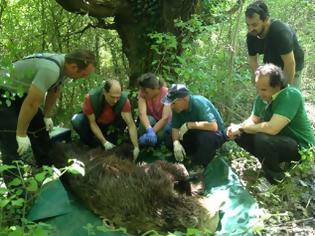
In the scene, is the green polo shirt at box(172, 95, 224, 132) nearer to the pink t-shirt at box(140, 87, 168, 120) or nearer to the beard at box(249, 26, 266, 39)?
the pink t-shirt at box(140, 87, 168, 120)

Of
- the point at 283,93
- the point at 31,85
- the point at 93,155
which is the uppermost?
the point at 31,85

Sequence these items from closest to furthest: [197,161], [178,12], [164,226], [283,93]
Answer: [164,226] < [283,93] < [197,161] < [178,12]

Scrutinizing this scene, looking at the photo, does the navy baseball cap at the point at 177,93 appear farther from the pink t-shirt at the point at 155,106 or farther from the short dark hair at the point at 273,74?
the short dark hair at the point at 273,74

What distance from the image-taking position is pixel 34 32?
735cm

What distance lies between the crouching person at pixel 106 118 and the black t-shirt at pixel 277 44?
1.55 metres

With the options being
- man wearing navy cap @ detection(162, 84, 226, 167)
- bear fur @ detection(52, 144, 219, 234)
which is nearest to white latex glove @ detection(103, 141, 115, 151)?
man wearing navy cap @ detection(162, 84, 226, 167)

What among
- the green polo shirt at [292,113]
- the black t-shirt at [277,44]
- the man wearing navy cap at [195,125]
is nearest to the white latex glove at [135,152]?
the man wearing navy cap at [195,125]

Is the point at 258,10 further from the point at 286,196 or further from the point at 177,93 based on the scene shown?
the point at 286,196

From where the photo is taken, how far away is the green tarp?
3305mm

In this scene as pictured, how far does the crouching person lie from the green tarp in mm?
1028

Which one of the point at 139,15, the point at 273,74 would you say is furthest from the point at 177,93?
the point at 139,15

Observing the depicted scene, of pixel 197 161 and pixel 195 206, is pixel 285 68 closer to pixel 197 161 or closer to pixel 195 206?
pixel 197 161

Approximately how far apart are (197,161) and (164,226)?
4.28 feet

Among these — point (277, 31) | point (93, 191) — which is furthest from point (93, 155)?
point (277, 31)
